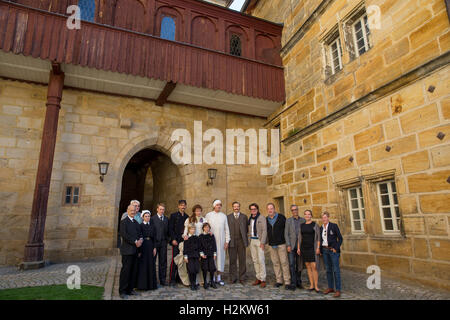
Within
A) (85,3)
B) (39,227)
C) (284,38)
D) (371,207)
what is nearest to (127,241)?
(39,227)

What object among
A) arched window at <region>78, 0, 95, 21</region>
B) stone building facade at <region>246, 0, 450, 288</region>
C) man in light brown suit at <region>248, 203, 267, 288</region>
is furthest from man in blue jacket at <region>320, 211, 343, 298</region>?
arched window at <region>78, 0, 95, 21</region>

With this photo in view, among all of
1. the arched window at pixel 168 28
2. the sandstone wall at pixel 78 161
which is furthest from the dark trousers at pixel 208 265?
the arched window at pixel 168 28

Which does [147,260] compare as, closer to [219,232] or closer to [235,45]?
[219,232]

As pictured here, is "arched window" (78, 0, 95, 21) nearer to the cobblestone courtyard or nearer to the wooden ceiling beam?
the wooden ceiling beam

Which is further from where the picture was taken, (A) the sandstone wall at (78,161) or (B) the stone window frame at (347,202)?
(A) the sandstone wall at (78,161)

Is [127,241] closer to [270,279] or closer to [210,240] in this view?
[210,240]

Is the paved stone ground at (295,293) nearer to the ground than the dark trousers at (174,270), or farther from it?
nearer to the ground

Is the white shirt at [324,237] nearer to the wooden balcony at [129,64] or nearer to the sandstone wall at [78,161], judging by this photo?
the sandstone wall at [78,161]

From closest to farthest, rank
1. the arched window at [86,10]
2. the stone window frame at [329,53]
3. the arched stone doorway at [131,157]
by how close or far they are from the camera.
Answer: the stone window frame at [329,53]
the arched window at [86,10]
the arched stone doorway at [131,157]

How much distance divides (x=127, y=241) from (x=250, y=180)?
6.66 meters

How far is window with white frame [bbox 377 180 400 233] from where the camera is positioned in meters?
5.73

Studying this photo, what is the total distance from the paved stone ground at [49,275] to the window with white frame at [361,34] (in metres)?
7.75

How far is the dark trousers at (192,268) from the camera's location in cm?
491

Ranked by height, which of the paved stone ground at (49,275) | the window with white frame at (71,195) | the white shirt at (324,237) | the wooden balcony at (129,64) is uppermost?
the wooden balcony at (129,64)
